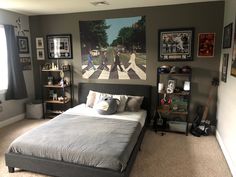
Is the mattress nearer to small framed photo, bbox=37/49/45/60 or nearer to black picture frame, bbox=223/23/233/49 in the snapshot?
black picture frame, bbox=223/23/233/49

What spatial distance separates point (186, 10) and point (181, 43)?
63cm

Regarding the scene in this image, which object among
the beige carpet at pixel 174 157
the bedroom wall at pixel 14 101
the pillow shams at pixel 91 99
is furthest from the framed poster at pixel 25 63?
the pillow shams at pixel 91 99

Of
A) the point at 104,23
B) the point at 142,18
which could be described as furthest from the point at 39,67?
the point at 142,18

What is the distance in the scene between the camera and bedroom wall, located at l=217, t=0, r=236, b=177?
2592 millimetres

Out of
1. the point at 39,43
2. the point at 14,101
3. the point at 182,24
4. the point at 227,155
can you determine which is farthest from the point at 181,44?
the point at 14,101

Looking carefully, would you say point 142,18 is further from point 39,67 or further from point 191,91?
point 39,67

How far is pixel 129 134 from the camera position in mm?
2695

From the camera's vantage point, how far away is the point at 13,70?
13.6 feet

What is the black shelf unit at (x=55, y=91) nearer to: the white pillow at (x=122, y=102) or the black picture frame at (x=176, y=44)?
the white pillow at (x=122, y=102)

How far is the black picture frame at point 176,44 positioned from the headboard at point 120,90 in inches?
29.7

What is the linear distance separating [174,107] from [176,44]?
126cm

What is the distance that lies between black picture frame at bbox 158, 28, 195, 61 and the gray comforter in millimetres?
1633

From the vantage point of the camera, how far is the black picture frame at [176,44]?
3730mm

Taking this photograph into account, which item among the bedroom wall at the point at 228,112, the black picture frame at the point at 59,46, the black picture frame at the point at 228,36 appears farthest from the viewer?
the black picture frame at the point at 59,46
